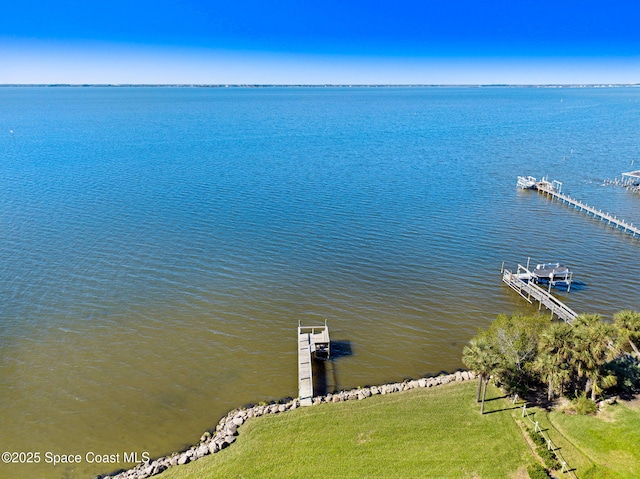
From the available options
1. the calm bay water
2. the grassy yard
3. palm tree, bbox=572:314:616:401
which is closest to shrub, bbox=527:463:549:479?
the grassy yard

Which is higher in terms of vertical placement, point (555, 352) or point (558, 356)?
point (555, 352)

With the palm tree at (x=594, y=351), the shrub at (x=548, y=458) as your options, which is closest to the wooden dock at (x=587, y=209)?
the palm tree at (x=594, y=351)

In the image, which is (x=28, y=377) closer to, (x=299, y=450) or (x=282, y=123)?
(x=299, y=450)

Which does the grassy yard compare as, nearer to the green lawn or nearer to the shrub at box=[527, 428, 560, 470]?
the shrub at box=[527, 428, 560, 470]

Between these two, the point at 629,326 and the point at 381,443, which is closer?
the point at 381,443

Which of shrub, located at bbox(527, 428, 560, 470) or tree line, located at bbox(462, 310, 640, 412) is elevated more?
tree line, located at bbox(462, 310, 640, 412)

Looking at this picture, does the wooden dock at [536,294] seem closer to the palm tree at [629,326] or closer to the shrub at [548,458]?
the palm tree at [629,326]

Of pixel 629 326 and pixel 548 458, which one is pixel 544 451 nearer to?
pixel 548 458

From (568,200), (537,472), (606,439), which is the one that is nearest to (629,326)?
(606,439)
